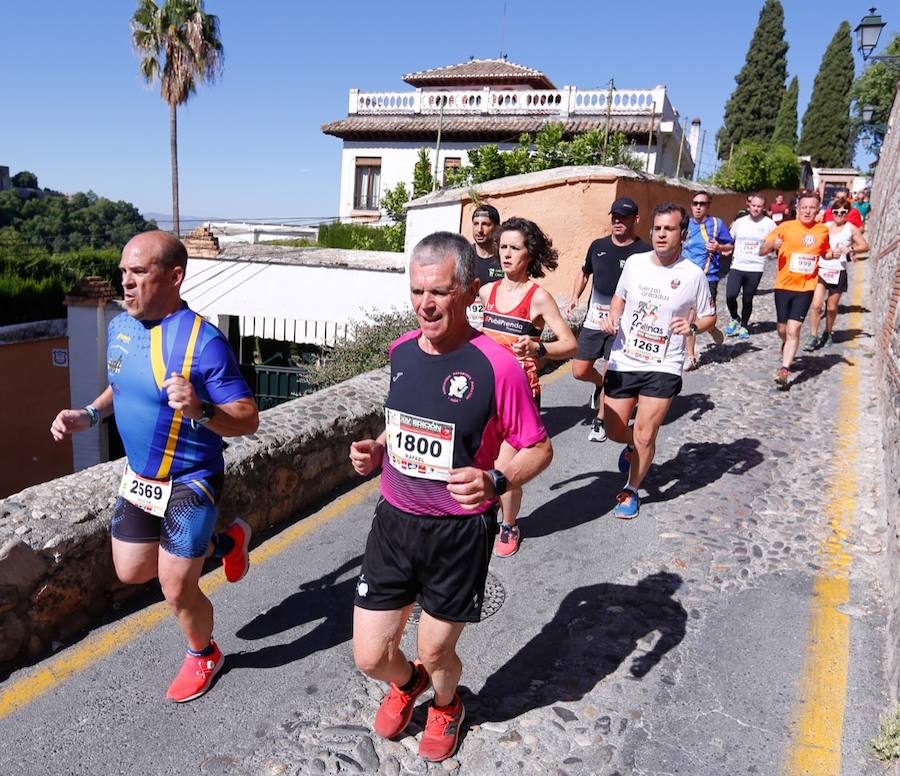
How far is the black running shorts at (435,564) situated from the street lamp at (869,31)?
47.3 feet

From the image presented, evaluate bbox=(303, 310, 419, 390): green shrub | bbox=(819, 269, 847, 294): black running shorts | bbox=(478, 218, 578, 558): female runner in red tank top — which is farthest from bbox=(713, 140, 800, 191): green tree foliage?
bbox=(478, 218, 578, 558): female runner in red tank top

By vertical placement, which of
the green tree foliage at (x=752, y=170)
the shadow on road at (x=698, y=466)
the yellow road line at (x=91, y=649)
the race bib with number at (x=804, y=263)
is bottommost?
the yellow road line at (x=91, y=649)

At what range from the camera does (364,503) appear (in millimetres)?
5145

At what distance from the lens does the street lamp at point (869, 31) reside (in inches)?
514

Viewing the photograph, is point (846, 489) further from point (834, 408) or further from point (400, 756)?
point (400, 756)

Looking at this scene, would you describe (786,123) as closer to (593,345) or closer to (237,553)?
(593,345)

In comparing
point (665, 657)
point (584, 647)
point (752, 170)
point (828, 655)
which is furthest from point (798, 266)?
point (752, 170)

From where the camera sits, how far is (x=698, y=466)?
6.09 metres

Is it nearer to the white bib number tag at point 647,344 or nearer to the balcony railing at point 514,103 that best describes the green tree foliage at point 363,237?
the balcony railing at point 514,103

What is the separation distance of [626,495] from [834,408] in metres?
3.93

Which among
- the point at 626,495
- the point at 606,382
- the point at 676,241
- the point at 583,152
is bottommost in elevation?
the point at 626,495

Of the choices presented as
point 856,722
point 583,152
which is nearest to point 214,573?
point 856,722

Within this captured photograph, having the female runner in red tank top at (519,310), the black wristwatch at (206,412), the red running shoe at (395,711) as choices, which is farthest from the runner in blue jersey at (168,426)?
the female runner in red tank top at (519,310)

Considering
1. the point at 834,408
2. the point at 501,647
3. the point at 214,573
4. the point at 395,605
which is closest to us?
the point at 395,605
